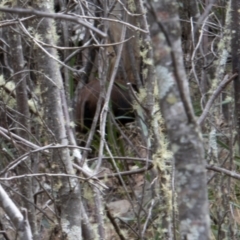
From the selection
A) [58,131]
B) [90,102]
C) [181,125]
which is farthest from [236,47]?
[90,102]

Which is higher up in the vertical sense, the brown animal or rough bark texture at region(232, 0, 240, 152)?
rough bark texture at region(232, 0, 240, 152)

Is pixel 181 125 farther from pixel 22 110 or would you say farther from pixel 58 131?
pixel 22 110

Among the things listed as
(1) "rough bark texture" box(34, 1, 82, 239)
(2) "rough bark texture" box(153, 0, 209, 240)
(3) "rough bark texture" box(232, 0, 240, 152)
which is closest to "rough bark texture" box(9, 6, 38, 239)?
(1) "rough bark texture" box(34, 1, 82, 239)

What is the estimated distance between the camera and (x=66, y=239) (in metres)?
2.16

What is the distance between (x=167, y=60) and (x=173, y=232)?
1323 mm

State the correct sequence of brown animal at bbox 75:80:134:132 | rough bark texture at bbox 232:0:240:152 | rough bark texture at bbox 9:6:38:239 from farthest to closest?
brown animal at bbox 75:80:134:132 → rough bark texture at bbox 9:6:38:239 → rough bark texture at bbox 232:0:240:152

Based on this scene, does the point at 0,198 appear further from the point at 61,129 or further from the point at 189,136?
the point at 61,129

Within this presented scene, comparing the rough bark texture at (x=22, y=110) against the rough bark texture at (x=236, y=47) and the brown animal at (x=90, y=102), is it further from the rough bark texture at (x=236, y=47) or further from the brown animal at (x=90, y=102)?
the brown animal at (x=90, y=102)

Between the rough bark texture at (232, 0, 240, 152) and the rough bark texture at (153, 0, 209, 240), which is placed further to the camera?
the rough bark texture at (232, 0, 240, 152)

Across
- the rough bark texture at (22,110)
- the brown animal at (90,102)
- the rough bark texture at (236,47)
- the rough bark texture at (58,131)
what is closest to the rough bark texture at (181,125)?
the rough bark texture at (236,47)

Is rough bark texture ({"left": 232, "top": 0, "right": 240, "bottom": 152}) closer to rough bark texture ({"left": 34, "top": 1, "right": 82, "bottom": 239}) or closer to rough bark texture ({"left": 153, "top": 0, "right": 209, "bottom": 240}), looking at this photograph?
rough bark texture ({"left": 34, "top": 1, "right": 82, "bottom": 239})

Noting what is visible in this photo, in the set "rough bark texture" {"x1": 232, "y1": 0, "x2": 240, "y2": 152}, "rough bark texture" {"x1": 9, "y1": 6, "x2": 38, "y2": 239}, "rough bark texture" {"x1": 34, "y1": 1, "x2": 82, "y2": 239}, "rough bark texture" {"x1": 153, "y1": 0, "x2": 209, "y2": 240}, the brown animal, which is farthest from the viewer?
the brown animal

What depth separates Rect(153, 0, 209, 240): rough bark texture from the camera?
1095 mm

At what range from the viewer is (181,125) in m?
1.11
